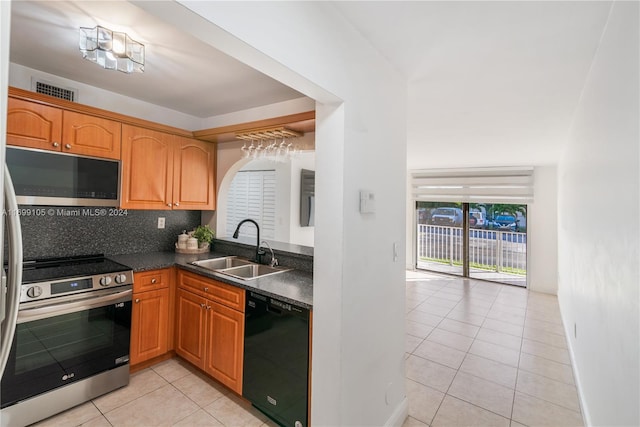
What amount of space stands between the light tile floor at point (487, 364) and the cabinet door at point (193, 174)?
2620 mm

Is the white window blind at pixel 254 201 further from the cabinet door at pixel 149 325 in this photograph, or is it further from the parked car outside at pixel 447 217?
the parked car outside at pixel 447 217

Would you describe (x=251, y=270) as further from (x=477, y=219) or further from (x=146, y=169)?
(x=477, y=219)

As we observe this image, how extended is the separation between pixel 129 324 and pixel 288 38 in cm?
237

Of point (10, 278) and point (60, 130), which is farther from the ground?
point (60, 130)

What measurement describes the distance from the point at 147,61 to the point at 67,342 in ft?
6.47

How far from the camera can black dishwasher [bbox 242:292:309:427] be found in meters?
1.81

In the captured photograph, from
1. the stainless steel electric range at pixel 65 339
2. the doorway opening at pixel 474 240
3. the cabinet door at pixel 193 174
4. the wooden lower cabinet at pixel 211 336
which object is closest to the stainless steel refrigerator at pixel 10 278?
the wooden lower cabinet at pixel 211 336

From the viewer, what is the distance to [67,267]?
233cm

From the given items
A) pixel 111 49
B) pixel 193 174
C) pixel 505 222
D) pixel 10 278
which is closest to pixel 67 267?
pixel 193 174

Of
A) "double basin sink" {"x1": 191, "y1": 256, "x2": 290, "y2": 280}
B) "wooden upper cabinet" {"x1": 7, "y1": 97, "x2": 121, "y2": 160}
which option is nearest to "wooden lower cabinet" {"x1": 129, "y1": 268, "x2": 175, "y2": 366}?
"double basin sink" {"x1": 191, "y1": 256, "x2": 290, "y2": 280}

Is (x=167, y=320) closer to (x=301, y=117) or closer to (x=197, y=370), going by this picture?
(x=197, y=370)

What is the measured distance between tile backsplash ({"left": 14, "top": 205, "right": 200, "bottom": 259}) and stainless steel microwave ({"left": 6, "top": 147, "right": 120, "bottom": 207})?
0.30 m

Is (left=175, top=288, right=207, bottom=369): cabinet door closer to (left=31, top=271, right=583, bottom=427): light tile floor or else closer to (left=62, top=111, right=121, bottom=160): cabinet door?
(left=31, top=271, right=583, bottom=427): light tile floor

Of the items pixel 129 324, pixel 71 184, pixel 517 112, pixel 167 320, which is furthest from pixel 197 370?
Answer: pixel 517 112
